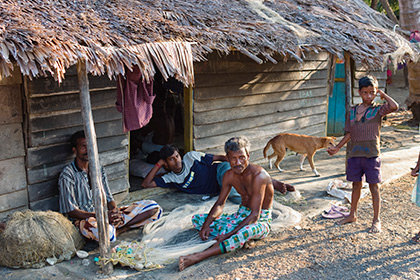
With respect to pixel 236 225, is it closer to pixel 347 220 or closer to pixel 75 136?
pixel 347 220

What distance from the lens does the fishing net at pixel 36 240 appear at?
419 centimetres

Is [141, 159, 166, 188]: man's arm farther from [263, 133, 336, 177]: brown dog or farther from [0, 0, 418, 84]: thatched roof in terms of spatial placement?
[263, 133, 336, 177]: brown dog

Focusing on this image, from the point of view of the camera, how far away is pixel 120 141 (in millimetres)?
5906

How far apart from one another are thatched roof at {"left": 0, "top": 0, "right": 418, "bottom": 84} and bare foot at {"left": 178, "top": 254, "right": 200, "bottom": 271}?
1830 millimetres

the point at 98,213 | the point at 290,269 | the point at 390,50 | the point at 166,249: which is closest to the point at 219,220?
the point at 166,249

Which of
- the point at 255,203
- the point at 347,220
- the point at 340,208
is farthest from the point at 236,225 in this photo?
the point at 340,208

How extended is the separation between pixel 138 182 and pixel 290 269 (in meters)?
3.29

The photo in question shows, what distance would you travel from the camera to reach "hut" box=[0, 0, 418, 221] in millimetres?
4102

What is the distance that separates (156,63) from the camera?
4410 mm

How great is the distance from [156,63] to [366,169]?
2719 millimetres

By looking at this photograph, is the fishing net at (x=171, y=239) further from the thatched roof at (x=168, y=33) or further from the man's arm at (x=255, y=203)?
the thatched roof at (x=168, y=33)

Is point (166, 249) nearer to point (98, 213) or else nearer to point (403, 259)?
point (98, 213)

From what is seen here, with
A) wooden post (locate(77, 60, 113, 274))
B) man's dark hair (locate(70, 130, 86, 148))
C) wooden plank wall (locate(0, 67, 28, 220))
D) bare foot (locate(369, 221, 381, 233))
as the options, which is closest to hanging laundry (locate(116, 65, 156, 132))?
man's dark hair (locate(70, 130, 86, 148))

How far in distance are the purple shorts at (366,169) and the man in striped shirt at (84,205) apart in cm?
243
